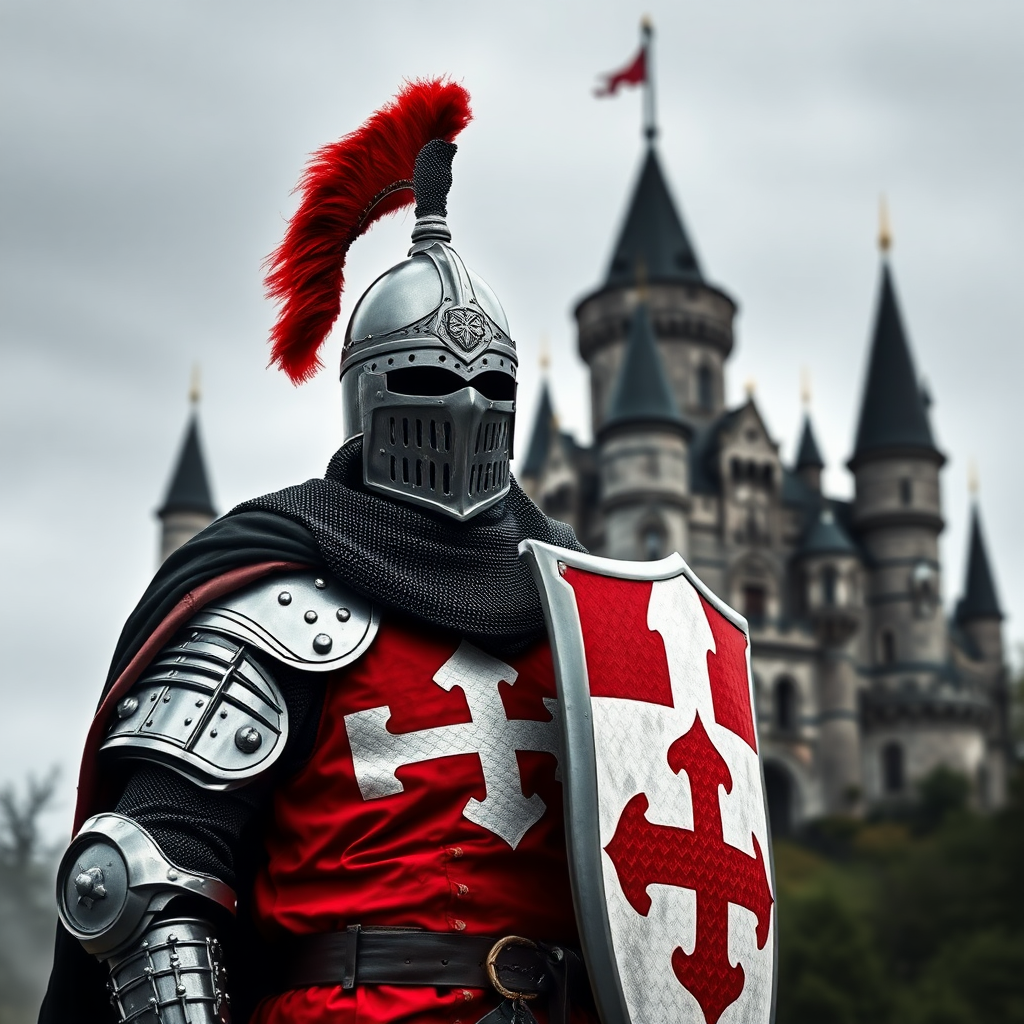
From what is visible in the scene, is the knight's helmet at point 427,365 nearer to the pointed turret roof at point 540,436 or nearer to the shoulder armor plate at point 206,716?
the shoulder armor plate at point 206,716

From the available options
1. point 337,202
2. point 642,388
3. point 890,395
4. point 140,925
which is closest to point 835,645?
point 890,395

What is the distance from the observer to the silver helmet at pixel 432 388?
3.95m

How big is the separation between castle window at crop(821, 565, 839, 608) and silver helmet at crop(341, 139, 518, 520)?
2473 inches

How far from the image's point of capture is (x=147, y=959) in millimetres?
3482

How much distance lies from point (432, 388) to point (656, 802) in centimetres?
92

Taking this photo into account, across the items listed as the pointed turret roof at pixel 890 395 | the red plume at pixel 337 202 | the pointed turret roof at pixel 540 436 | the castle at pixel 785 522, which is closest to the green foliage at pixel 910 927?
the castle at pixel 785 522

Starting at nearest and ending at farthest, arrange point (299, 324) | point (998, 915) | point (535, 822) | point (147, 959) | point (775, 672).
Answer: point (147, 959) → point (535, 822) → point (299, 324) → point (998, 915) → point (775, 672)

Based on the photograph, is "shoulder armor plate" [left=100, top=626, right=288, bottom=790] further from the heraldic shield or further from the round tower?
the round tower

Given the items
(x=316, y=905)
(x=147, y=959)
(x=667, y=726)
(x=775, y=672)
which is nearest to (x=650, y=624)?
(x=667, y=726)

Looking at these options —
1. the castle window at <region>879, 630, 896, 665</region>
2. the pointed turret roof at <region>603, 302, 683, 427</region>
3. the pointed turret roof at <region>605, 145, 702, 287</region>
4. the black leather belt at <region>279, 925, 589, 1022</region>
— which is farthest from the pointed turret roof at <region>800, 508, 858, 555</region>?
the black leather belt at <region>279, 925, 589, 1022</region>

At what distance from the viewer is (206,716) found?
142 inches

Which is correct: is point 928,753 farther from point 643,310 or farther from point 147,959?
point 147,959

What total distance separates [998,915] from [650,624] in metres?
41.6

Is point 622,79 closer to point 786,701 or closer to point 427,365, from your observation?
point 786,701
